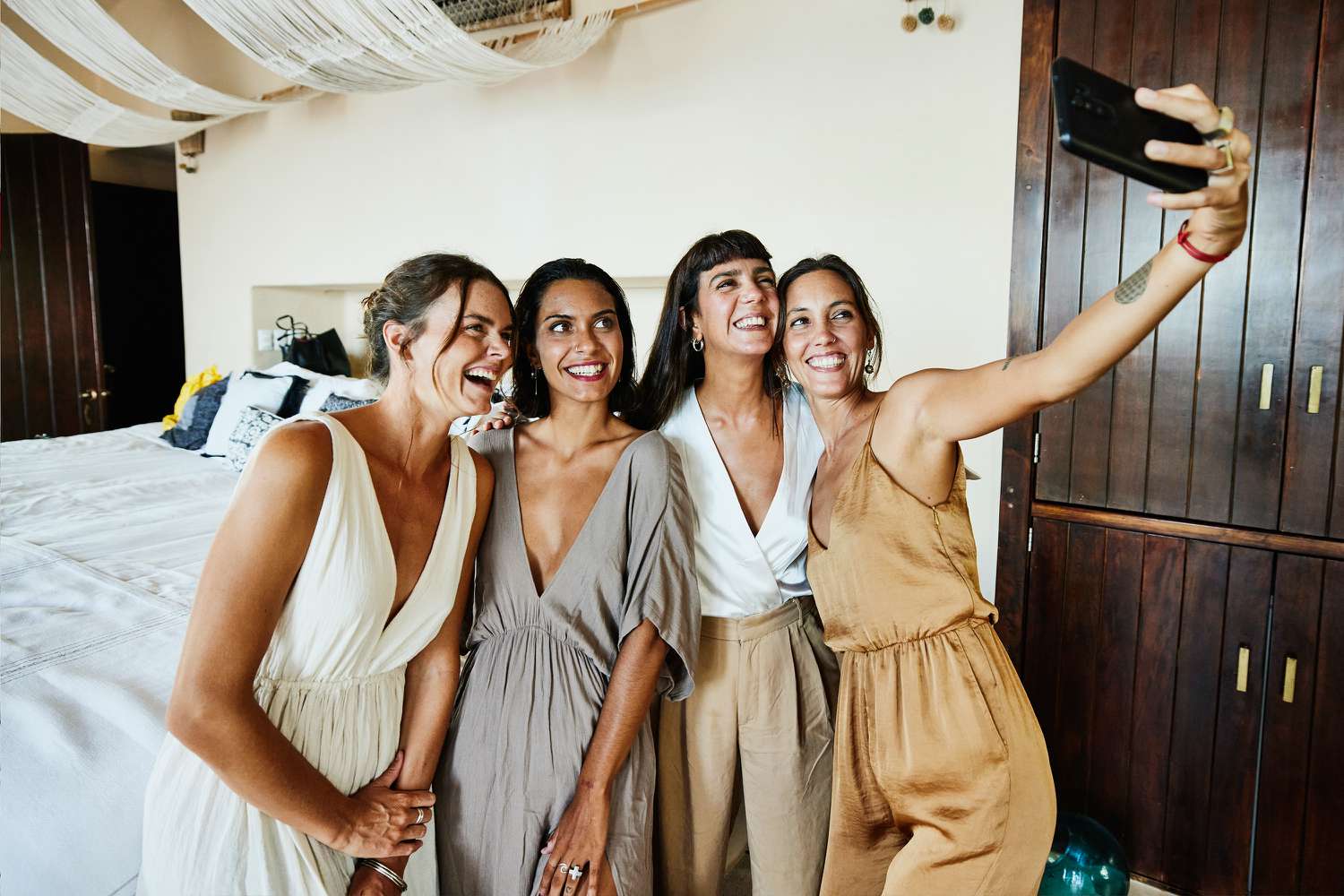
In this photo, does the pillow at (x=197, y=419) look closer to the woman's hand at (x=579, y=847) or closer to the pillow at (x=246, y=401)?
the pillow at (x=246, y=401)

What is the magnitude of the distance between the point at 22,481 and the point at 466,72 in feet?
7.28

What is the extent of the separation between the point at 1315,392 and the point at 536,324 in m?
1.63

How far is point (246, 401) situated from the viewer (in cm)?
369

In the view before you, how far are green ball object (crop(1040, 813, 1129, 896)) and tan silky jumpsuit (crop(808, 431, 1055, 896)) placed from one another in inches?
27.0

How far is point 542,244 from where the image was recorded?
346 centimetres

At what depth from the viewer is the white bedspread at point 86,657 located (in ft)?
3.97

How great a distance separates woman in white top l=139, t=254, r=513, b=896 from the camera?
1076 millimetres

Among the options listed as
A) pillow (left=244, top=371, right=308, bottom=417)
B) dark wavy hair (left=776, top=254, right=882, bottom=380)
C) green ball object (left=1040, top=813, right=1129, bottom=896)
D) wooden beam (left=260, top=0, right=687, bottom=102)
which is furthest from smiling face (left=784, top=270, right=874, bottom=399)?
pillow (left=244, top=371, right=308, bottom=417)

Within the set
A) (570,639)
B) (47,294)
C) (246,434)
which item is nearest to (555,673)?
(570,639)

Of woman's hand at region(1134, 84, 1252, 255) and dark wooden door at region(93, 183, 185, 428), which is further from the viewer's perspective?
dark wooden door at region(93, 183, 185, 428)

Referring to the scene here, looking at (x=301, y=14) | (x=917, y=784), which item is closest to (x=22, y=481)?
(x=301, y=14)

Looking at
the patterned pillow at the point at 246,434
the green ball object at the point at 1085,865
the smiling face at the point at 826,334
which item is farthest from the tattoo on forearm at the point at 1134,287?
the patterned pillow at the point at 246,434

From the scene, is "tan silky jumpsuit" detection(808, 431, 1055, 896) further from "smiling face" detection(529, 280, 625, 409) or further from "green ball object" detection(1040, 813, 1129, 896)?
"green ball object" detection(1040, 813, 1129, 896)

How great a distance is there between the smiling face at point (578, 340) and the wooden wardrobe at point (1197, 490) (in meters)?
1.10
